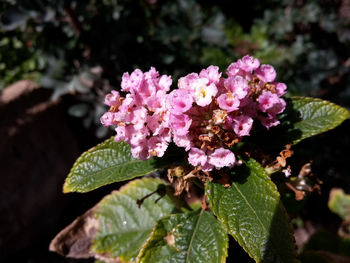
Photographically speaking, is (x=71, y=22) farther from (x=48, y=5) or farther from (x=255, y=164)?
(x=255, y=164)

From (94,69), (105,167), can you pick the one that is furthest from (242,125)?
(94,69)

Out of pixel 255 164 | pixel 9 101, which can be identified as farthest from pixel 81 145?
pixel 255 164

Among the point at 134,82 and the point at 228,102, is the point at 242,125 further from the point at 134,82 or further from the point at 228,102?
the point at 134,82

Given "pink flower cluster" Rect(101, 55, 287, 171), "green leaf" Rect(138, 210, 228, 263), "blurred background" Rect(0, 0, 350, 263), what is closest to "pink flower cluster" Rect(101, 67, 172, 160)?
"pink flower cluster" Rect(101, 55, 287, 171)

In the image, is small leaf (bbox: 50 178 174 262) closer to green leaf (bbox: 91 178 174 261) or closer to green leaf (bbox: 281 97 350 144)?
green leaf (bbox: 91 178 174 261)

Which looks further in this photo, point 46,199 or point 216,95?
point 46,199

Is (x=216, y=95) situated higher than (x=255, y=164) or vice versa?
(x=216, y=95)

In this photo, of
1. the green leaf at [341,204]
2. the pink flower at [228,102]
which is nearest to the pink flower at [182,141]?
the pink flower at [228,102]

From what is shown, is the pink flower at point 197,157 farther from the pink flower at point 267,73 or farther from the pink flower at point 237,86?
the pink flower at point 267,73
